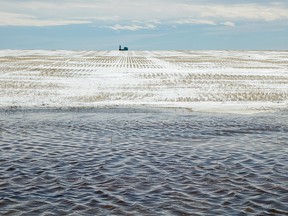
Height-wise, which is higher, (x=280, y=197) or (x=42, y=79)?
(x=42, y=79)

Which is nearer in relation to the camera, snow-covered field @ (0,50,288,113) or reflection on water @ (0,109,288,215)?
reflection on water @ (0,109,288,215)

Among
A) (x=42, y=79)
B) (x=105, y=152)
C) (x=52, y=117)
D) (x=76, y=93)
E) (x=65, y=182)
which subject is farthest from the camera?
(x=42, y=79)

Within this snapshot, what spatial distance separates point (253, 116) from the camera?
914 inches

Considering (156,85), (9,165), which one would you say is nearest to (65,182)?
(9,165)

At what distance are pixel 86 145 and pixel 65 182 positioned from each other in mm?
4423

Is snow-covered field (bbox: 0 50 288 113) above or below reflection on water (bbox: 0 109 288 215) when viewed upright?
above

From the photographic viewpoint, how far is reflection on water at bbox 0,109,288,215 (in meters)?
9.92

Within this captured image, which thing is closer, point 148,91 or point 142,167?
point 142,167

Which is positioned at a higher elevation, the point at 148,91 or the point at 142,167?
the point at 148,91

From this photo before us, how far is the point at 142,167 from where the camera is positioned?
12875 mm

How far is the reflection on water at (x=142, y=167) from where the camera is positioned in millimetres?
9922

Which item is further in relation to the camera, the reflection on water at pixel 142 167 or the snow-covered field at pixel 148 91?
the snow-covered field at pixel 148 91

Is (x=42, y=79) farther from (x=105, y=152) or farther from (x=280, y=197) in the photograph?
(x=280, y=197)

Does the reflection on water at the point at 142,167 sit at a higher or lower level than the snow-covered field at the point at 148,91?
lower
